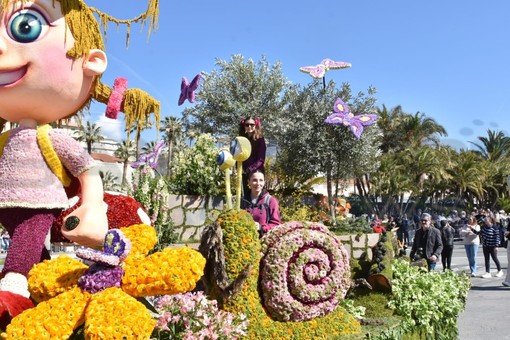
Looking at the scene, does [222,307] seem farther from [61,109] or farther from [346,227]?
[346,227]

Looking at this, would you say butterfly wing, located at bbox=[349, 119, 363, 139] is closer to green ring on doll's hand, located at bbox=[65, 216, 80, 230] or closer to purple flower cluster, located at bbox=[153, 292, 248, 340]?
purple flower cluster, located at bbox=[153, 292, 248, 340]

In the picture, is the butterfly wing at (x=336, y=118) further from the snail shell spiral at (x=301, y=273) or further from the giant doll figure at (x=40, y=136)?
the giant doll figure at (x=40, y=136)

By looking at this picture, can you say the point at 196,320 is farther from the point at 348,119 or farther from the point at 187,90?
the point at 348,119

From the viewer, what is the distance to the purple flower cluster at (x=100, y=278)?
9.37ft

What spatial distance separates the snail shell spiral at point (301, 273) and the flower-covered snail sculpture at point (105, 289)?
2.69 ft

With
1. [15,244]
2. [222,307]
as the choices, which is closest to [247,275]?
[222,307]

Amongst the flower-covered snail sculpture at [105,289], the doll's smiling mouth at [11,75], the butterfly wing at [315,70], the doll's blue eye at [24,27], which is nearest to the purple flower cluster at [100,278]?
the flower-covered snail sculpture at [105,289]

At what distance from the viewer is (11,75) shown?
355 centimetres

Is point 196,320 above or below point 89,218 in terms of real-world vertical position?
below

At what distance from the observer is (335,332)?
3.84 metres

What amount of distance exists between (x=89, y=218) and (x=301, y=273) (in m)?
1.47

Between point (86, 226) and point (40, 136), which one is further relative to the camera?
point (40, 136)

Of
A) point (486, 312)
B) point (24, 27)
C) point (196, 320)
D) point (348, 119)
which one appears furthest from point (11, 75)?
point (348, 119)

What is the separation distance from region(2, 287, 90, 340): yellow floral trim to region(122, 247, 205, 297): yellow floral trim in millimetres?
254
